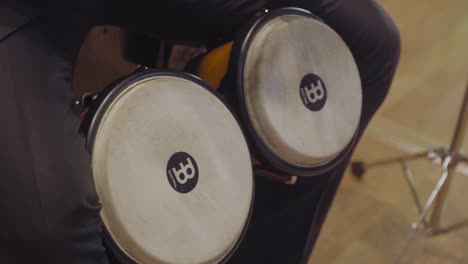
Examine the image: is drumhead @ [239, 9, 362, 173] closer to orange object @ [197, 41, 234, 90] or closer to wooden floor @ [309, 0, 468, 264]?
orange object @ [197, 41, 234, 90]

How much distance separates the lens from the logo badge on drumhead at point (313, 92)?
110 cm

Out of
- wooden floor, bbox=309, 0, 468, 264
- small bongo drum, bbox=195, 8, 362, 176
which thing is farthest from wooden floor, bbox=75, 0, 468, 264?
small bongo drum, bbox=195, 8, 362, 176

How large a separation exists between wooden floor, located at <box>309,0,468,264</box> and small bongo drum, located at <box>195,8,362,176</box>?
42cm

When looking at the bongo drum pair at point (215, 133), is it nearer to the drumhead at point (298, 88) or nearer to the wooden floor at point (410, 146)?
the drumhead at point (298, 88)

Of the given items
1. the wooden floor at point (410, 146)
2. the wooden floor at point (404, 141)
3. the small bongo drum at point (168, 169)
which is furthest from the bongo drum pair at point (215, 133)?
the wooden floor at point (410, 146)

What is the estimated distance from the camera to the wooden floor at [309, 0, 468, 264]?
4.92ft

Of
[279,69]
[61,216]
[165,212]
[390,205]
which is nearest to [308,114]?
[279,69]

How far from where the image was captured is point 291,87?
42.7 inches

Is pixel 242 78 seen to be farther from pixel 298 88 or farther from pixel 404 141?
pixel 404 141

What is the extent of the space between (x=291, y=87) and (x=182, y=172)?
27cm

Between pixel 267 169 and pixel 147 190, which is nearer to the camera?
pixel 147 190

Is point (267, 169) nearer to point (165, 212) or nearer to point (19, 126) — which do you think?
point (165, 212)

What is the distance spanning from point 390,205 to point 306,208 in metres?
0.47

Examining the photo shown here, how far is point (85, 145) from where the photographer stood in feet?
2.80
